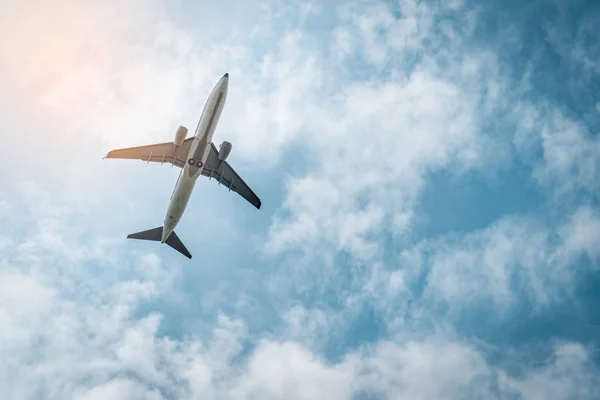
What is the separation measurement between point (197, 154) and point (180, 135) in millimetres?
4409

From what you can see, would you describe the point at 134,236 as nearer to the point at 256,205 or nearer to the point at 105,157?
the point at 105,157

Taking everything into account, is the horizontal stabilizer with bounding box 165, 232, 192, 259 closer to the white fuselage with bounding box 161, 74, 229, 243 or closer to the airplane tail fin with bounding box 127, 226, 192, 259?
the airplane tail fin with bounding box 127, 226, 192, 259

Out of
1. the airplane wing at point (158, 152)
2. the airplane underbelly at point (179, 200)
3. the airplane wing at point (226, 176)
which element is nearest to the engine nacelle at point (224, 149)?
the airplane wing at point (226, 176)

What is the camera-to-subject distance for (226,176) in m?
76.9

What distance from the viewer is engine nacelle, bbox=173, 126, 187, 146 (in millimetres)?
68688

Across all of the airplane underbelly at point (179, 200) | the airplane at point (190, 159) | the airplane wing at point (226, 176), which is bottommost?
the airplane underbelly at point (179, 200)

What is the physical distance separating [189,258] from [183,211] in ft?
36.7

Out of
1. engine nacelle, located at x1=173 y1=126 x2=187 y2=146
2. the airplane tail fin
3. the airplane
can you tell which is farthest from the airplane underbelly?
the airplane tail fin

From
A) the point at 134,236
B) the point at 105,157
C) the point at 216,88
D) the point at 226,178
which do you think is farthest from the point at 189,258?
the point at 216,88

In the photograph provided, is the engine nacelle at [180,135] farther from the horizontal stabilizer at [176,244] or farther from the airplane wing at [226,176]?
the horizontal stabilizer at [176,244]

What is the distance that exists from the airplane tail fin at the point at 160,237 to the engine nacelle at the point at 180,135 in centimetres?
1609

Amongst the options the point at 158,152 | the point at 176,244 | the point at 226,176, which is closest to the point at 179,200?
the point at 158,152

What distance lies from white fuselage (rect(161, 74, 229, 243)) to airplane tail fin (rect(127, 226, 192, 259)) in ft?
22.7

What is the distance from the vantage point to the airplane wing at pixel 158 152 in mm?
71812
